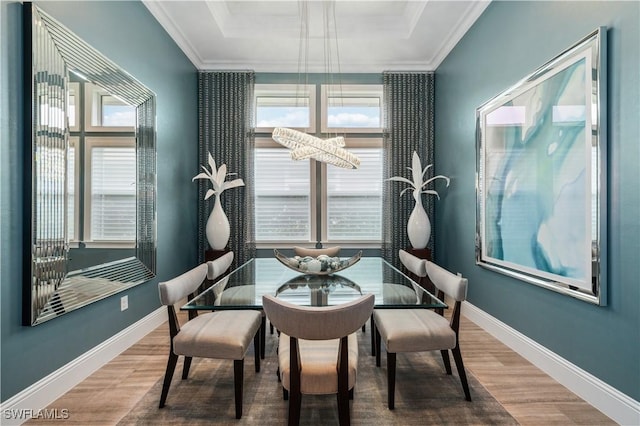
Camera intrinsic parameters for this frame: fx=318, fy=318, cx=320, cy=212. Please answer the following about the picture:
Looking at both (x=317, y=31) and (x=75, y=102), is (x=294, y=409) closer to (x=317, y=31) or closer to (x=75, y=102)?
(x=75, y=102)

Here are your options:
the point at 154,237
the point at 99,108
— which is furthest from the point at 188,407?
the point at 99,108

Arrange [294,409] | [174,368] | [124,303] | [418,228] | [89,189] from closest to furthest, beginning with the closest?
[294,409]
[174,368]
[89,189]
[124,303]
[418,228]

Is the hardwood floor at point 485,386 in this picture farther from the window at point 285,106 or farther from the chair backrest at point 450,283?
the window at point 285,106

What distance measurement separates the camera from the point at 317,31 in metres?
3.79

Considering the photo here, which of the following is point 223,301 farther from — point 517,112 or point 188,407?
point 517,112

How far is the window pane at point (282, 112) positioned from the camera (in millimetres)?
4680

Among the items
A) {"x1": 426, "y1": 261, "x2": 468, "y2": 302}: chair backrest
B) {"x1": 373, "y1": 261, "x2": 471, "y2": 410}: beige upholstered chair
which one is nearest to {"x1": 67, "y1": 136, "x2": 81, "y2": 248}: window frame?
{"x1": 373, "y1": 261, "x2": 471, "y2": 410}: beige upholstered chair

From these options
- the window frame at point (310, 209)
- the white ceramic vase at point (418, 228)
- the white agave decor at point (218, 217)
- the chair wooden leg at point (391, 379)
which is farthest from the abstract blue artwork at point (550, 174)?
the white agave decor at point (218, 217)

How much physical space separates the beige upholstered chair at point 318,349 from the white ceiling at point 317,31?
3292 millimetres

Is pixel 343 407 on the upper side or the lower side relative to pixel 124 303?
lower

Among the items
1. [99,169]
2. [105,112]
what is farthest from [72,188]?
[105,112]

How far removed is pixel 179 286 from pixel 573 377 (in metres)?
2.64

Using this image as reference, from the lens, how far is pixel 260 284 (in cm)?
221

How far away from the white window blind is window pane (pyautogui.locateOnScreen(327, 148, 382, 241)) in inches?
102
